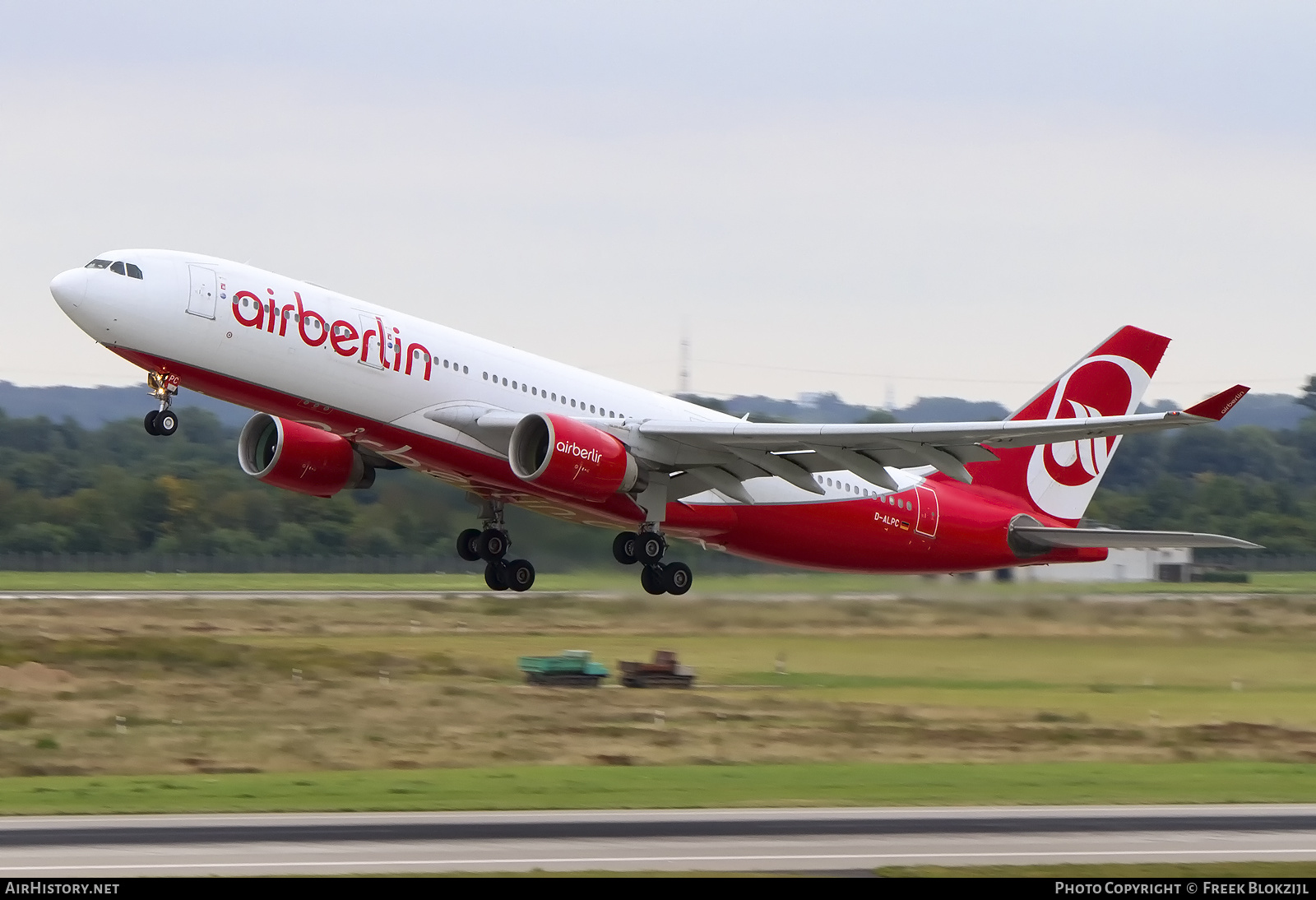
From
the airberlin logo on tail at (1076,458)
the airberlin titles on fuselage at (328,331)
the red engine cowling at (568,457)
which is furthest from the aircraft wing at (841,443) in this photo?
the airberlin logo on tail at (1076,458)

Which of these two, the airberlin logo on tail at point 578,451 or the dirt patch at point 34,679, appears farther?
the dirt patch at point 34,679

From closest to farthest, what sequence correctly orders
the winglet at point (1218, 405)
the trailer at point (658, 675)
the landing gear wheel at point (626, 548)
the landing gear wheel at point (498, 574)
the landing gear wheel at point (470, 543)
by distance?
the winglet at point (1218, 405)
the landing gear wheel at point (626, 548)
the landing gear wheel at point (470, 543)
the landing gear wheel at point (498, 574)
the trailer at point (658, 675)

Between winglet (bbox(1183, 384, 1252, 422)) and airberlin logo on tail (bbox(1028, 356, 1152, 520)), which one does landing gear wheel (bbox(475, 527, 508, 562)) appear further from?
winglet (bbox(1183, 384, 1252, 422))

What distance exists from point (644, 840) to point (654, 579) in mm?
14555

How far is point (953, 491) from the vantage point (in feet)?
124

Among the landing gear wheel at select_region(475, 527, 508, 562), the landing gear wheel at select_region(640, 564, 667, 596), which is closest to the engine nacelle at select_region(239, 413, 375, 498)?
the landing gear wheel at select_region(475, 527, 508, 562)

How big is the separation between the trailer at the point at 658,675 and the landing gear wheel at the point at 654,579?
2.76 meters

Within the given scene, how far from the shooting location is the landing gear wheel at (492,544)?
36.0 metres

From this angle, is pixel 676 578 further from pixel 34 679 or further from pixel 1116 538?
pixel 34 679

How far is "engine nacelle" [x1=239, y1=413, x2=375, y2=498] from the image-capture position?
33906mm

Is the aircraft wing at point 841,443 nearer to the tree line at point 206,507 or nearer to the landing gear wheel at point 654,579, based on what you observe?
the landing gear wheel at point 654,579

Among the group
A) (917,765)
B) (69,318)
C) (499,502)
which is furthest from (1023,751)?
(69,318)

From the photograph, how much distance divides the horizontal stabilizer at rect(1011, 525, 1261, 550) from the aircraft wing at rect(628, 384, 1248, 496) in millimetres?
3418

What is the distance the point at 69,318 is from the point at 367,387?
16.6 feet
